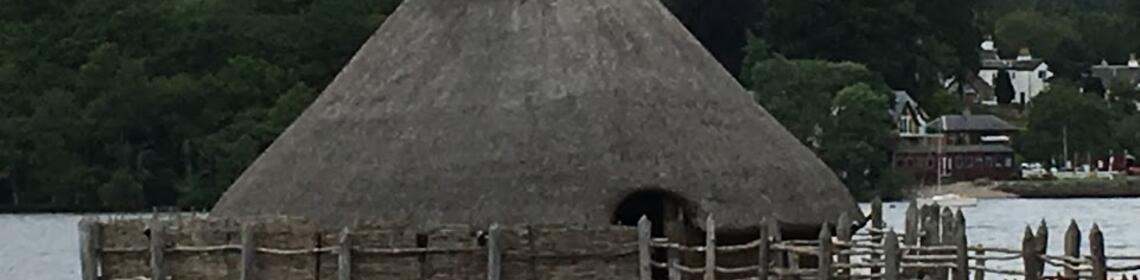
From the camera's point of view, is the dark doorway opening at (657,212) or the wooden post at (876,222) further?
the wooden post at (876,222)

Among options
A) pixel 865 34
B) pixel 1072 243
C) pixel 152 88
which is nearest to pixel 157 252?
pixel 1072 243

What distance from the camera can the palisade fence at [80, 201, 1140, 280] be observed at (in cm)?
2806

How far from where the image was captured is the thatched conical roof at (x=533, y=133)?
95.6 feet

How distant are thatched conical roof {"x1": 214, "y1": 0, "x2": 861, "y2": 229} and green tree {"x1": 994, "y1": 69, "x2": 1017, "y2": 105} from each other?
101005 millimetres

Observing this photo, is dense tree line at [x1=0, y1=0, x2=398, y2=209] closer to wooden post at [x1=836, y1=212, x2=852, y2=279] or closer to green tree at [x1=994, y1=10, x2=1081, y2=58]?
green tree at [x1=994, y1=10, x2=1081, y2=58]

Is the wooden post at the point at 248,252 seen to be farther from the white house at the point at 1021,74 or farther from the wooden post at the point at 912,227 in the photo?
the white house at the point at 1021,74

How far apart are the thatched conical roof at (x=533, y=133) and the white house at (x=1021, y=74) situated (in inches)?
3877

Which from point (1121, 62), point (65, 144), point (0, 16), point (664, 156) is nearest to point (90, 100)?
point (65, 144)

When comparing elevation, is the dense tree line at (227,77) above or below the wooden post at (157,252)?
above

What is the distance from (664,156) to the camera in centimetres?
2925

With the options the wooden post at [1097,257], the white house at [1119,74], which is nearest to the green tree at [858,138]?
the white house at [1119,74]

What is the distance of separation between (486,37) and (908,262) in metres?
4.79

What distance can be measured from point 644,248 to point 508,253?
42.6 inches

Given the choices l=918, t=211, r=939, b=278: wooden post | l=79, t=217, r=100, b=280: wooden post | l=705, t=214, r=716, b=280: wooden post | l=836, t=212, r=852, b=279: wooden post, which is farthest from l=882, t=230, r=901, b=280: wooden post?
l=79, t=217, r=100, b=280: wooden post
